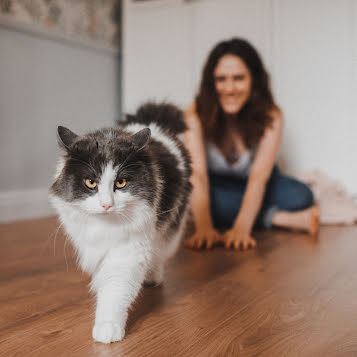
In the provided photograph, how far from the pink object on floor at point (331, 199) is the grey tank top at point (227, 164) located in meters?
0.57

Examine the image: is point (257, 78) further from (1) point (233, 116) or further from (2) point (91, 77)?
(2) point (91, 77)

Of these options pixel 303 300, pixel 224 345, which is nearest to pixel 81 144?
pixel 224 345

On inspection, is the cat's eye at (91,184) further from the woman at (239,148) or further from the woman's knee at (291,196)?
the woman's knee at (291,196)

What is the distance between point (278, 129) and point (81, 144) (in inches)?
52.1

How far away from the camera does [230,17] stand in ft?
9.56

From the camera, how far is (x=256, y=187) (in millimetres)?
1944

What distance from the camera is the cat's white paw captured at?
33.9 inches

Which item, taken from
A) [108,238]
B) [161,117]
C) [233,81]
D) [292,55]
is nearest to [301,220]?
[233,81]

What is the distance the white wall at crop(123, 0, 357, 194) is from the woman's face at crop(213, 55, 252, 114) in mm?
954

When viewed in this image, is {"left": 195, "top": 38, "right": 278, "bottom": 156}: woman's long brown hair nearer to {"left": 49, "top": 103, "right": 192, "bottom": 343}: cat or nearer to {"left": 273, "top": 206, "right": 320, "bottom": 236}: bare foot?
{"left": 273, "top": 206, "right": 320, "bottom": 236}: bare foot

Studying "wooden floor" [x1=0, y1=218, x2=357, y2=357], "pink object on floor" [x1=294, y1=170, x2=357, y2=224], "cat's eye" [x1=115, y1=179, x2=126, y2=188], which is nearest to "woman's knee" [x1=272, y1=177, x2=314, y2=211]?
"pink object on floor" [x1=294, y1=170, x2=357, y2=224]

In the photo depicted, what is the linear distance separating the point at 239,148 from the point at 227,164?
4.2 inches

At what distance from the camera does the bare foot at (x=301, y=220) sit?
2.13 m

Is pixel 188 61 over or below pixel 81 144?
over
